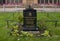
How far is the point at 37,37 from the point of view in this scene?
13602 millimetres

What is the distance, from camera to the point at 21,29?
1457 cm

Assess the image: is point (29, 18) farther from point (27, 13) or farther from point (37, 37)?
point (37, 37)

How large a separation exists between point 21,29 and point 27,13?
1076mm

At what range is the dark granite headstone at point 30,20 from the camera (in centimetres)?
1504

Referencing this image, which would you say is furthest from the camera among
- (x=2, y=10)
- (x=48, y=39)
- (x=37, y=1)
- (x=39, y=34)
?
(x=37, y=1)

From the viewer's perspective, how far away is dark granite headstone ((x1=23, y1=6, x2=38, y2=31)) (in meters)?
15.0

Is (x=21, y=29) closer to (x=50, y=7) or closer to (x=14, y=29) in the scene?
(x=14, y=29)

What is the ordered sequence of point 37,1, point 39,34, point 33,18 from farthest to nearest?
point 37,1, point 33,18, point 39,34

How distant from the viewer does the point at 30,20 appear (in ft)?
49.4

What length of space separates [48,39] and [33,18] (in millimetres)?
2315

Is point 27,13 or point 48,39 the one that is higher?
point 27,13

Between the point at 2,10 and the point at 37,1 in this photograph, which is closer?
the point at 2,10

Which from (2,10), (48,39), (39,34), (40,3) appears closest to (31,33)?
(39,34)

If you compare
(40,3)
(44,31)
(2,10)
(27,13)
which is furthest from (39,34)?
(40,3)
